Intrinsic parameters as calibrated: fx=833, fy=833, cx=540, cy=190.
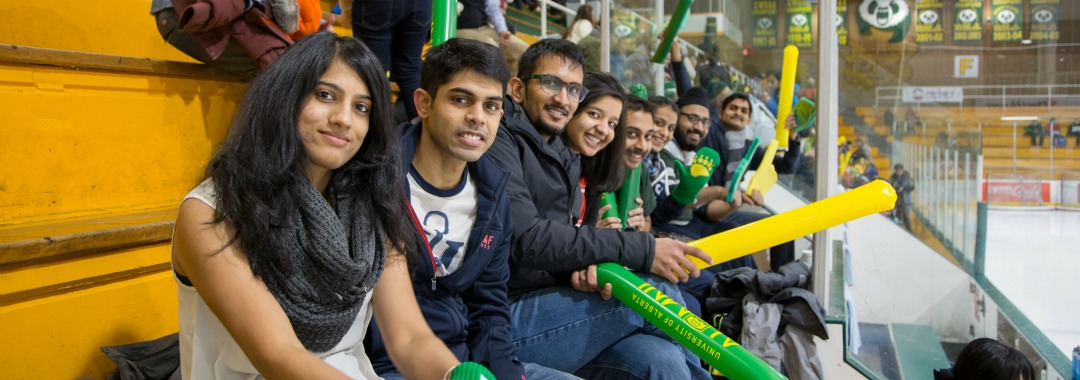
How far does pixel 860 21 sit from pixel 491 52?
2124mm

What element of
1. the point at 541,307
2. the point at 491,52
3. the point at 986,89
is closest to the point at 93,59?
the point at 491,52

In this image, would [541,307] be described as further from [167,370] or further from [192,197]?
[192,197]

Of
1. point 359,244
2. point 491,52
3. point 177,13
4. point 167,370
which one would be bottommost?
point 167,370

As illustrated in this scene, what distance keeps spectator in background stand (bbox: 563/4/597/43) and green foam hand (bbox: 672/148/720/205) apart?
4.87ft

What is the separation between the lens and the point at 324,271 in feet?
3.70

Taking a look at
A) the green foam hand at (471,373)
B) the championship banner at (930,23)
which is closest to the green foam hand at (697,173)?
the championship banner at (930,23)

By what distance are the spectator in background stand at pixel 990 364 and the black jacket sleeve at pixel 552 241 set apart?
130 centimetres

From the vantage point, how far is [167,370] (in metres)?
1.45

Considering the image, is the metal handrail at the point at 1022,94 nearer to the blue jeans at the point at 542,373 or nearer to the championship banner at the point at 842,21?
the championship banner at the point at 842,21

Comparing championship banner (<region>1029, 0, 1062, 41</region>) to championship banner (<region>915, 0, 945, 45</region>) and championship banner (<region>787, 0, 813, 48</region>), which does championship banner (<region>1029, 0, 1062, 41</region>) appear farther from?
championship banner (<region>787, 0, 813, 48</region>)

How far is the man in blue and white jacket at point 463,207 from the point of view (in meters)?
1.42

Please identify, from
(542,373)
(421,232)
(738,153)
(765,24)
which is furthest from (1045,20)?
(421,232)

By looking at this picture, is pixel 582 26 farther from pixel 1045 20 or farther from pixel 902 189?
pixel 1045 20

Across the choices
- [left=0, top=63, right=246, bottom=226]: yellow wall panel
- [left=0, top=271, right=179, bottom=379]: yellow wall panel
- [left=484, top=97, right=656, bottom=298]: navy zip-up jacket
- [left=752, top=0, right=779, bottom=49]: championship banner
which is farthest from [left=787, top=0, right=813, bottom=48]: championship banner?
[left=0, top=271, right=179, bottom=379]: yellow wall panel
